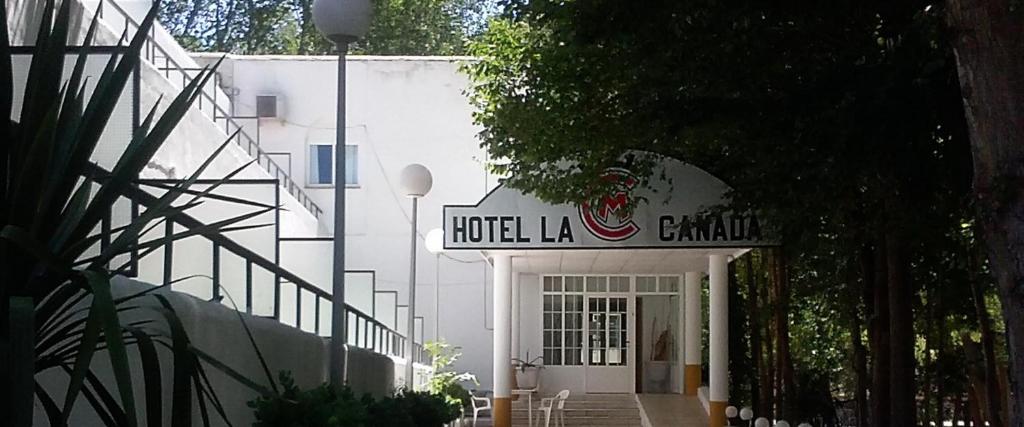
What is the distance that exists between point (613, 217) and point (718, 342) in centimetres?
254

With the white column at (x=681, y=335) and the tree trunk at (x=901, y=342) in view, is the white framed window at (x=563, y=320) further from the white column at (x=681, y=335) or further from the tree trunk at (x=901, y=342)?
the tree trunk at (x=901, y=342)

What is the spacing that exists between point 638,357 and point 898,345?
11561mm

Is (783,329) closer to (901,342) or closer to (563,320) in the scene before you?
(563,320)

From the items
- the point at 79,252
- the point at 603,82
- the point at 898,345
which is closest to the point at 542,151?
the point at 603,82

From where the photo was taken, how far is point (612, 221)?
57.5ft

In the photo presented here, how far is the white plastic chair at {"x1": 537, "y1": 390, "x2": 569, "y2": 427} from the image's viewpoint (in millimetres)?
20469

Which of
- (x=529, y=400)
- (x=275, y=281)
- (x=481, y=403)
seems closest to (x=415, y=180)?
(x=275, y=281)

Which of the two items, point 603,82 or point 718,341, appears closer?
point 603,82

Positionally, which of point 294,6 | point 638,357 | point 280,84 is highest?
point 294,6

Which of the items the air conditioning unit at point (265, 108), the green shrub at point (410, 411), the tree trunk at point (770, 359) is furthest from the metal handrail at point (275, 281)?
the air conditioning unit at point (265, 108)

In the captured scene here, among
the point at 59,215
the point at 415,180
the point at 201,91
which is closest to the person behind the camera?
the point at 59,215

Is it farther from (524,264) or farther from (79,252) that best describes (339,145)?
(524,264)

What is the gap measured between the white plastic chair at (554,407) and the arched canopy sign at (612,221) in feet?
11.3

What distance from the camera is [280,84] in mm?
27891
